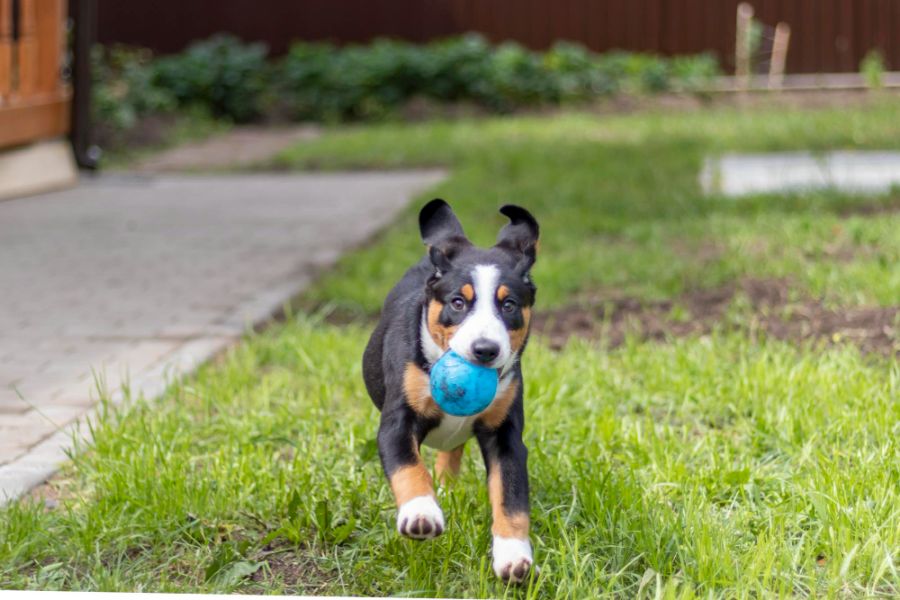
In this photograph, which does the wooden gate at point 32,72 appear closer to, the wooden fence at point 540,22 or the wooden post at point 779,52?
the wooden fence at point 540,22

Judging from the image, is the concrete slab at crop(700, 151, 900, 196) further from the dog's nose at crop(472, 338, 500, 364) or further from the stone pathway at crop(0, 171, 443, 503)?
the dog's nose at crop(472, 338, 500, 364)

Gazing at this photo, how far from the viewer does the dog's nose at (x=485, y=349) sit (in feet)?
9.70

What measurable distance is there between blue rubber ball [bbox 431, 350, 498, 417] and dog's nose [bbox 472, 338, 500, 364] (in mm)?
51

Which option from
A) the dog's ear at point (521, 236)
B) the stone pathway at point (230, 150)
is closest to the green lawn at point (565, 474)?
the dog's ear at point (521, 236)

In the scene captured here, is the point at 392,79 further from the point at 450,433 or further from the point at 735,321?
the point at 450,433

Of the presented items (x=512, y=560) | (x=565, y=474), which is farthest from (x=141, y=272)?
(x=512, y=560)

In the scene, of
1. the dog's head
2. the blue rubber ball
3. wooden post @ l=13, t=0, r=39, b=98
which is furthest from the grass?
the blue rubber ball

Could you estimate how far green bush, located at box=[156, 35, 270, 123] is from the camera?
1839 centimetres

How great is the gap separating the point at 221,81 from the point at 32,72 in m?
6.42

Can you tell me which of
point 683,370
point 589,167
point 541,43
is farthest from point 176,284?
point 541,43

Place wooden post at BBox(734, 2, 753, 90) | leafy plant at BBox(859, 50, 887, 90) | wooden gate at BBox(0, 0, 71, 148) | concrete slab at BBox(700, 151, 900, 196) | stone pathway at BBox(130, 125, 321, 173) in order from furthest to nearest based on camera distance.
Result: wooden post at BBox(734, 2, 753, 90) < leafy plant at BBox(859, 50, 887, 90) < stone pathway at BBox(130, 125, 321, 173) < wooden gate at BBox(0, 0, 71, 148) < concrete slab at BBox(700, 151, 900, 196)

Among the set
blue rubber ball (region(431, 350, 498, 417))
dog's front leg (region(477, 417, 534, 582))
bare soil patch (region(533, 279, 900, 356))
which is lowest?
bare soil patch (region(533, 279, 900, 356))

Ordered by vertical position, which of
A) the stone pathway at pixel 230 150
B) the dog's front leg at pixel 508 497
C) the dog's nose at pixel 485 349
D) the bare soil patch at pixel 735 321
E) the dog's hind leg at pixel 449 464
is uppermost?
the dog's nose at pixel 485 349

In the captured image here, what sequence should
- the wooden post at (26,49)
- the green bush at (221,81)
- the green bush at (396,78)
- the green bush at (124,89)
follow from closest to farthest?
the wooden post at (26,49) < the green bush at (124,89) < the green bush at (396,78) < the green bush at (221,81)
